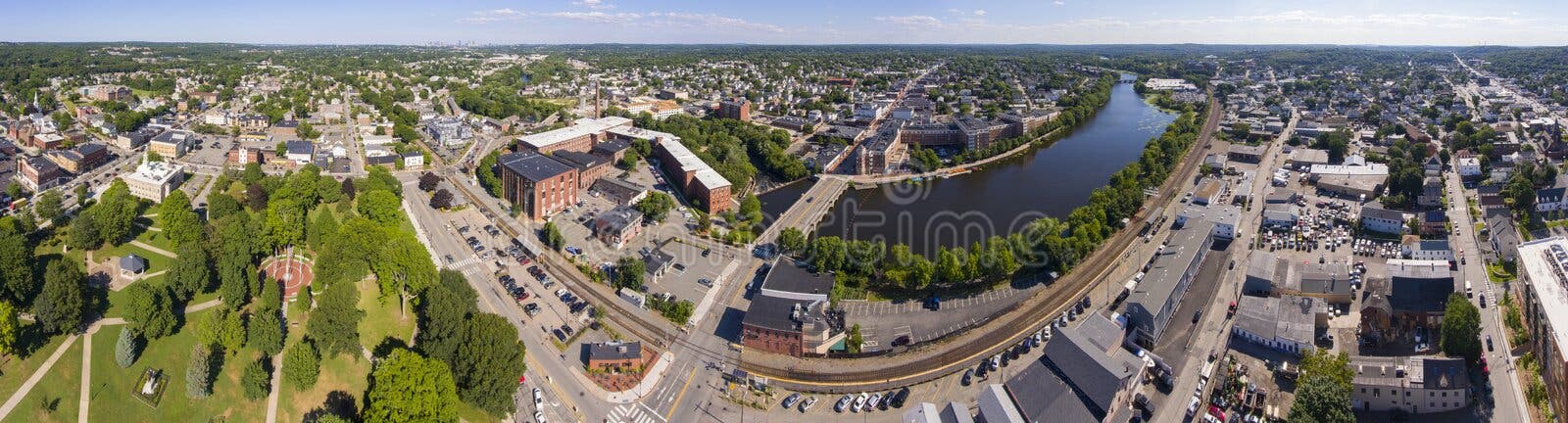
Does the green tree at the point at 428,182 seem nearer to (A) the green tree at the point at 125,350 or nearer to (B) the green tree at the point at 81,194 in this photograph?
(B) the green tree at the point at 81,194

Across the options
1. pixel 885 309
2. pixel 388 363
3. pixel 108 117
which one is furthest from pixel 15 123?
pixel 885 309

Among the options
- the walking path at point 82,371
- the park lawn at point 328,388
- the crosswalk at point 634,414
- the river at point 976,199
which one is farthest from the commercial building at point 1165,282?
the walking path at point 82,371

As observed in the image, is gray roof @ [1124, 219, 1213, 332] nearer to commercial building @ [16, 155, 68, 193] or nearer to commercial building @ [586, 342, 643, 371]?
commercial building @ [586, 342, 643, 371]

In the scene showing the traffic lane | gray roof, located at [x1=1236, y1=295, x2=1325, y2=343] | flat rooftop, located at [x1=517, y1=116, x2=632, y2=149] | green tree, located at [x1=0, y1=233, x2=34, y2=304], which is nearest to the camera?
the traffic lane

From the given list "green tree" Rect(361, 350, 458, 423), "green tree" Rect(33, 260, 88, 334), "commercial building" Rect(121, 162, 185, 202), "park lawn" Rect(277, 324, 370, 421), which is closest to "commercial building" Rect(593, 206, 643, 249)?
"park lawn" Rect(277, 324, 370, 421)

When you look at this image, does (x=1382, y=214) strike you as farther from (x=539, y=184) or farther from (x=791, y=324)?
(x=539, y=184)

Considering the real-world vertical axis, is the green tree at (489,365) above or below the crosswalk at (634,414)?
above

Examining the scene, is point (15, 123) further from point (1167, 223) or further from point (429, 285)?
point (1167, 223)
